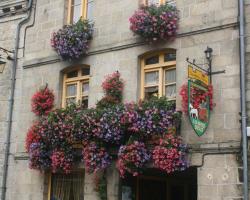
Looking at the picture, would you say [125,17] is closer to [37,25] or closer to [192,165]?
[37,25]

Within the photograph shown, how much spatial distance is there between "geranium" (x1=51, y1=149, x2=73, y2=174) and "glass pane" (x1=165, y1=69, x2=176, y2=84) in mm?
2862

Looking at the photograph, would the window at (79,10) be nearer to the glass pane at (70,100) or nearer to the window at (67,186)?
the glass pane at (70,100)

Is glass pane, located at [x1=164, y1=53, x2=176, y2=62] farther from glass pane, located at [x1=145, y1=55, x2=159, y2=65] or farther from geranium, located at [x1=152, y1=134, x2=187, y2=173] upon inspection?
geranium, located at [x1=152, y1=134, x2=187, y2=173]

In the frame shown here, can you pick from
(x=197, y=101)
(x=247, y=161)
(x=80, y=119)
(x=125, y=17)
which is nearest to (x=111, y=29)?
(x=125, y=17)

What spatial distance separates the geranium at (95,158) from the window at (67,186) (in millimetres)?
1108

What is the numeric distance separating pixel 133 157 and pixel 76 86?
3.39m

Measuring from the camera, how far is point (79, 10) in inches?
562

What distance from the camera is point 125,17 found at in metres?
13.0

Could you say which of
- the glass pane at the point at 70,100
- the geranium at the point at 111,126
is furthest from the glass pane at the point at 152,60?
the glass pane at the point at 70,100

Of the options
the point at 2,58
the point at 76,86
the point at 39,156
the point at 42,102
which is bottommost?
the point at 39,156

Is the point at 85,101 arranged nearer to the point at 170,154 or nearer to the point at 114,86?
the point at 114,86

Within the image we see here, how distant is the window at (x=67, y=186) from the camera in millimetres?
13047

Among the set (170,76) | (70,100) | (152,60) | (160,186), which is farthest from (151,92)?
(160,186)

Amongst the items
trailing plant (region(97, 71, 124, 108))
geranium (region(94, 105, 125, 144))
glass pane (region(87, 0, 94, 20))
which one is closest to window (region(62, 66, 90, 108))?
trailing plant (region(97, 71, 124, 108))
